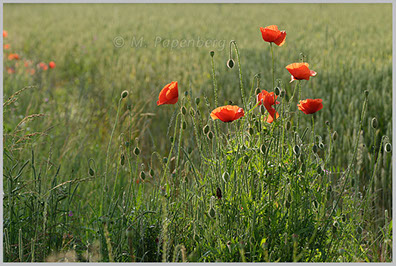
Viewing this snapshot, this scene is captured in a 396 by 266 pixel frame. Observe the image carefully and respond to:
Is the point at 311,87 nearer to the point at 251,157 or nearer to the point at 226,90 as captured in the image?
the point at 226,90

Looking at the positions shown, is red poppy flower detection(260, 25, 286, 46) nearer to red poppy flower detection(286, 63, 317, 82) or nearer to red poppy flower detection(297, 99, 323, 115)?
red poppy flower detection(286, 63, 317, 82)

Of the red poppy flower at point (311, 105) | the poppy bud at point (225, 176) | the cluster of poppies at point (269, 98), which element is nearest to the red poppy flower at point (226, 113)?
the cluster of poppies at point (269, 98)

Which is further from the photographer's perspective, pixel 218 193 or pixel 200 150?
pixel 200 150

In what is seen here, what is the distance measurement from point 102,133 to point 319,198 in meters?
2.50

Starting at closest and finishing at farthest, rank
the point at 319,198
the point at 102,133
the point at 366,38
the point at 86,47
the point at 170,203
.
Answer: the point at 319,198, the point at 170,203, the point at 102,133, the point at 366,38, the point at 86,47

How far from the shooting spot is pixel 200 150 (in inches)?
75.0

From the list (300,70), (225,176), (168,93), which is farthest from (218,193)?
(300,70)

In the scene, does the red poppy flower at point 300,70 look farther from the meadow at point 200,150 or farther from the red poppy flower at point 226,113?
the red poppy flower at point 226,113

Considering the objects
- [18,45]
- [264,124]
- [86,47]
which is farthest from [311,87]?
[18,45]

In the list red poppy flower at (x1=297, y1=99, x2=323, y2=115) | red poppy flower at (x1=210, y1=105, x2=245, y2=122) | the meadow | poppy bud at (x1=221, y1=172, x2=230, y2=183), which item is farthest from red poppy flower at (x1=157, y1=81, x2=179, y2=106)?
red poppy flower at (x1=297, y1=99, x2=323, y2=115)

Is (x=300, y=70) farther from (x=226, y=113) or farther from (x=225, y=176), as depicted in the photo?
(x=225, y=176)

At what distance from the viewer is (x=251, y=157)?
1.92m

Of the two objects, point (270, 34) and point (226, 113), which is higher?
point (270, 34)

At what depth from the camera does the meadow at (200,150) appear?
75.0 inches
